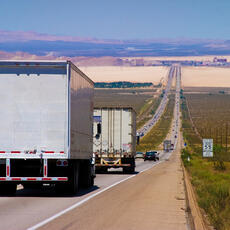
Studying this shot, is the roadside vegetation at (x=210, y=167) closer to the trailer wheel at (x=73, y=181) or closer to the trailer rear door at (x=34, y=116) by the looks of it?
the trailer wheel at (x=73, y=181)

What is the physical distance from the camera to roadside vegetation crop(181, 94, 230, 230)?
1681 centimetres

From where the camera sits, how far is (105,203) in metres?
18.0

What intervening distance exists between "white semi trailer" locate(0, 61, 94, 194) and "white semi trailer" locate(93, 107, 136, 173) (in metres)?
17.8

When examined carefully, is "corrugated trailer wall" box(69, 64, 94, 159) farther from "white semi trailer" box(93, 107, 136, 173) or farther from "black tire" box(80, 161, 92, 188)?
"white semi trailer" box(93, 107, 136, 173)

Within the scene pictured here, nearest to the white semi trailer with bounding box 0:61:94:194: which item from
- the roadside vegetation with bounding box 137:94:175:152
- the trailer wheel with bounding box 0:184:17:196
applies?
the trailer wheel with bounding box 0:184:17:196

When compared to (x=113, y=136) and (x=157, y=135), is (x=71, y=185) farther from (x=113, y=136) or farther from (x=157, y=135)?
(x=157, y=135)

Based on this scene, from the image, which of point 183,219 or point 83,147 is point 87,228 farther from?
point 83,147

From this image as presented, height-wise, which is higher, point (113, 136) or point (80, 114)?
point (80, 114)

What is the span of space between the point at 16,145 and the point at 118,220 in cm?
575

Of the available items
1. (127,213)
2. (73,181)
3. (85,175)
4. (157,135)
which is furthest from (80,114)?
(157,135)

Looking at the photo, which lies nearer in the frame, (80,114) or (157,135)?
(80,114)

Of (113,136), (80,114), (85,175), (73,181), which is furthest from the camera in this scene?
(113,136)

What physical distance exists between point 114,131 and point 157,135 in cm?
11469

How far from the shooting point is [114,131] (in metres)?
37.1
